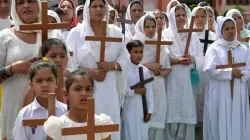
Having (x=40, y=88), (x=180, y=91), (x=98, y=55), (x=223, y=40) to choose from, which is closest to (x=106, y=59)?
(x=98, y=55)

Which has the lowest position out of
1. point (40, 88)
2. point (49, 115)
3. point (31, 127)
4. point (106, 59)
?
point (31, 127)

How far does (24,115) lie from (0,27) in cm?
226

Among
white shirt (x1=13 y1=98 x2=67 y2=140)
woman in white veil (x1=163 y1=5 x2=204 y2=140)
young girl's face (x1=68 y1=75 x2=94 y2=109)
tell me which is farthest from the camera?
woman in white veil (x1=163 y1=5 x2=204 y2=140)

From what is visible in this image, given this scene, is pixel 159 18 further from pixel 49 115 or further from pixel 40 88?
pixel 49 115

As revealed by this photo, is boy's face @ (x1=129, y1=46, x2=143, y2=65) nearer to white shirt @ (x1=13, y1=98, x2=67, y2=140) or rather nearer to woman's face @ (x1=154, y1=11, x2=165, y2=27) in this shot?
woman's face @ (x1=154, y1=11, x2=165, y2=27)

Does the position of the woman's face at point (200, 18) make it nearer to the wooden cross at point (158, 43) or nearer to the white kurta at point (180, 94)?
the white kurta at point (180, 94)

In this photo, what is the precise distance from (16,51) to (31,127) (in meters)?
0.81

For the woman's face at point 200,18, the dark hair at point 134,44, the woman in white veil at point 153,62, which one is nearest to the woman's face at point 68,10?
the woman in white veil at point 153,62

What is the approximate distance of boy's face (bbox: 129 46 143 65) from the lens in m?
6.23

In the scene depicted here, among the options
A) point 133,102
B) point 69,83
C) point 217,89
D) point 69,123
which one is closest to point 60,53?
point 69,83

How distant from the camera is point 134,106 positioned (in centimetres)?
623

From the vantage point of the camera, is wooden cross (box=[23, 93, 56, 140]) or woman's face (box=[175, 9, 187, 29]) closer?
wooden cross (box=[23, 93, 56, 140])

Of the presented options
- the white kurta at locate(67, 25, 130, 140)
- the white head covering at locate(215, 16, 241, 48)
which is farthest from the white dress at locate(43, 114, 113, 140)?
the white head covering at locate(215, 16, 241, 48)

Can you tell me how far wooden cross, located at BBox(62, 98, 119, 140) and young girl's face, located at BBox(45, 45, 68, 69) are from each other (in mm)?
1054
